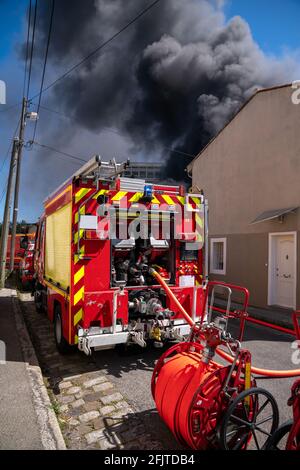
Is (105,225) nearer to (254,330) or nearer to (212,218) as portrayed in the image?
(254,330)

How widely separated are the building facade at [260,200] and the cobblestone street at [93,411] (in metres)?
6.11

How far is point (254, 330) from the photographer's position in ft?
25.8

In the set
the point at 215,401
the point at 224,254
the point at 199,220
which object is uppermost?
the point at 199,220

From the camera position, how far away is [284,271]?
990cm

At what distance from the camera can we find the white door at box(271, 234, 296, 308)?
958cm

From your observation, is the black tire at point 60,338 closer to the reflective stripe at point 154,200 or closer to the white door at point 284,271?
the reflective stripe at point 154,200

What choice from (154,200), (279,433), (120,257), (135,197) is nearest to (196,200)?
(154,200)

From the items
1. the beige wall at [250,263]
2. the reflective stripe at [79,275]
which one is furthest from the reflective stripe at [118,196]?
the beige wall at [250,263]

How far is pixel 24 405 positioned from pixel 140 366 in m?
2.02

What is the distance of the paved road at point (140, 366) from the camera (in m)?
3.82

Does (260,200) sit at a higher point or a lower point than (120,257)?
higher

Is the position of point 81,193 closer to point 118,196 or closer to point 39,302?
point 118,196

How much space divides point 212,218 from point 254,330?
19.5ft
